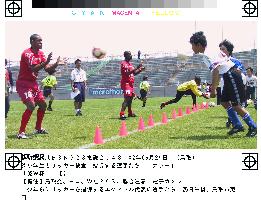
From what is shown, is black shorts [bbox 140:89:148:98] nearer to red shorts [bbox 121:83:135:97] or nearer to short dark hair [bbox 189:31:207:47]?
red shorts [bbox 121:83:135:97]

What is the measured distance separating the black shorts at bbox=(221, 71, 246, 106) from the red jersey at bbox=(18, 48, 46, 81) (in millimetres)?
3856

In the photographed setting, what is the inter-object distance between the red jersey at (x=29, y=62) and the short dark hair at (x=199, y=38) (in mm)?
3175

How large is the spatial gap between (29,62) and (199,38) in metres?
3.56

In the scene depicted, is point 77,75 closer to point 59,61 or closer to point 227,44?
point 59,61

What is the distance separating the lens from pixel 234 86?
10.1 meters

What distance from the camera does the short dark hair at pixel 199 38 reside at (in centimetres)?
997

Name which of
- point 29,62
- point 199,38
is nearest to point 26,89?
point 29,62
